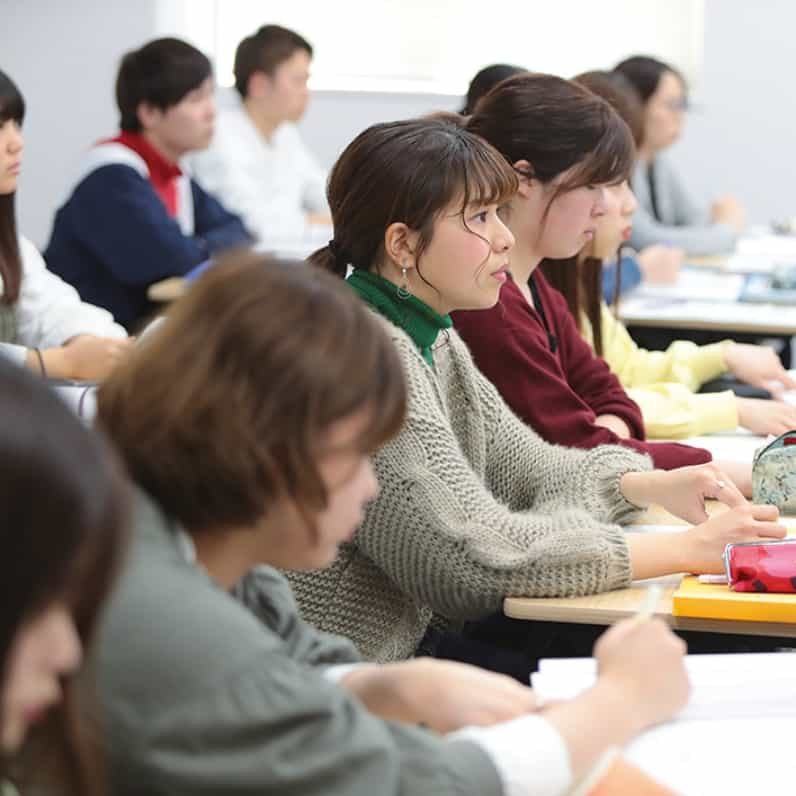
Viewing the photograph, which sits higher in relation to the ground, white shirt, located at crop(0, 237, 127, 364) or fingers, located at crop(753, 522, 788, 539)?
fingers, located at crop(753, 522, 788, 539)

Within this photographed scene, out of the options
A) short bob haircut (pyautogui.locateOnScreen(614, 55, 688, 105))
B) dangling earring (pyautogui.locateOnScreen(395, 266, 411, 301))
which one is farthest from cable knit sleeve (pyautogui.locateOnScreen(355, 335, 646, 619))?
short bob haircut (pyautogui.locateOnScreen(614, 55, 688, 105))

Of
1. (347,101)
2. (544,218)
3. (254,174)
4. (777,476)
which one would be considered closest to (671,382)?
(544,218)

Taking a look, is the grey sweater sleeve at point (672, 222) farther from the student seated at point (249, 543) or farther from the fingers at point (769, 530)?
the student seated at point (249, 543)

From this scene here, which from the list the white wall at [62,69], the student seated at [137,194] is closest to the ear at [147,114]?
the student seated at [137,194]

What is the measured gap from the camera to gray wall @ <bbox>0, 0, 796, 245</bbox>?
20.7 ft

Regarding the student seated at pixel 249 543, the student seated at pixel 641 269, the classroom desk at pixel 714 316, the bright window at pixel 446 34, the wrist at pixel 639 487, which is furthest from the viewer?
the bright window at pixel 446 34

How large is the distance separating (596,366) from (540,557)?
37.7 inches

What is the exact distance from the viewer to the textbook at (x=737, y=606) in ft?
5.07

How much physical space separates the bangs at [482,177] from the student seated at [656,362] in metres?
0.52

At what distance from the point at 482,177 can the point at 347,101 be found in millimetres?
5204

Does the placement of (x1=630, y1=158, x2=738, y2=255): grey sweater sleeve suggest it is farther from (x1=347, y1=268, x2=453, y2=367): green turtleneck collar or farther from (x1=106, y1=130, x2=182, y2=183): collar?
(x1=347, y1=268, x2=453, y2=367): green turtleneck collar

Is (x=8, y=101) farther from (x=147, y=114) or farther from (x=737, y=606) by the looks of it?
(x=737, y=606)

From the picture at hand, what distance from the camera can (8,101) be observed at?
2902 mm

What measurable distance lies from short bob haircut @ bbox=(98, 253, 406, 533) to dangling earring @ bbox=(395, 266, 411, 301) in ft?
2.62
